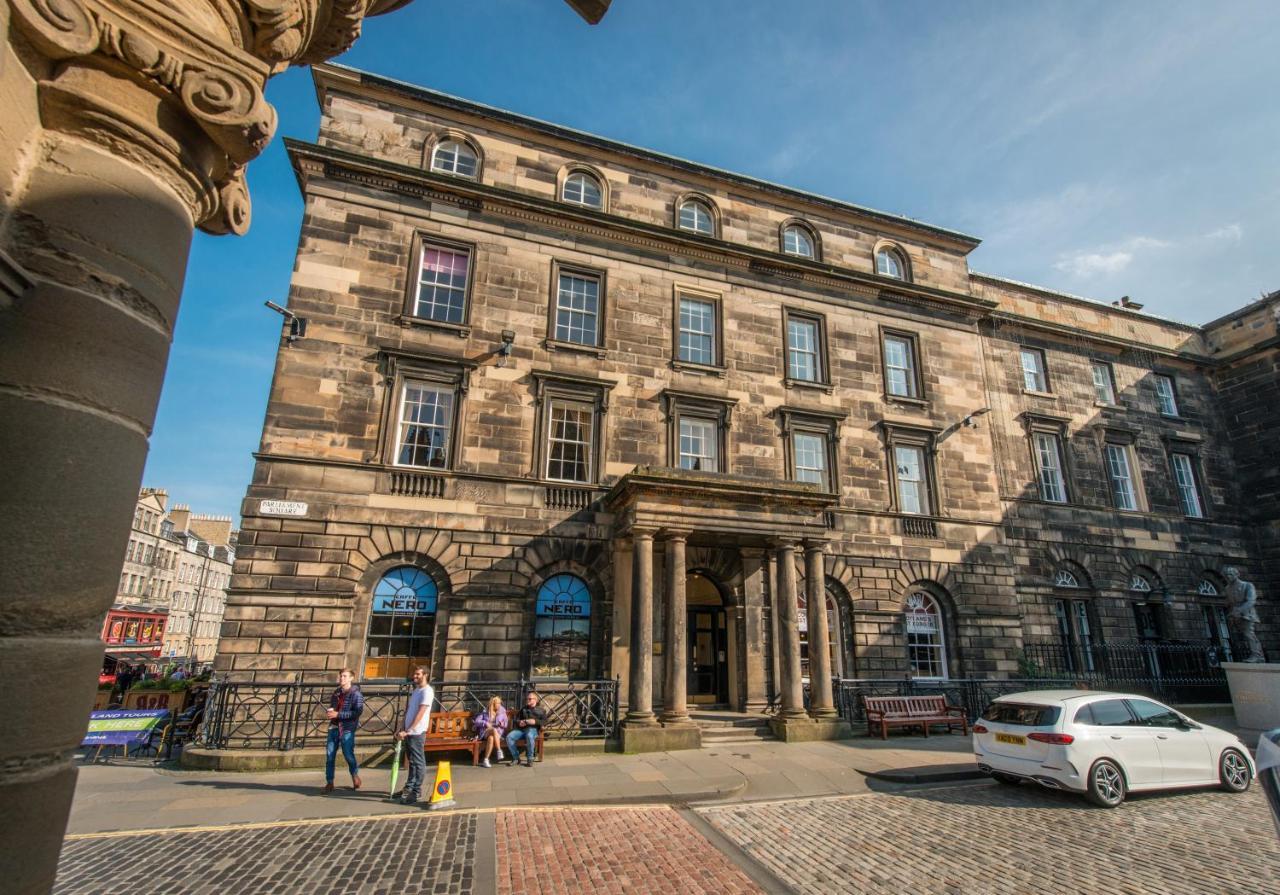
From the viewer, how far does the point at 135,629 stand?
1681 inches

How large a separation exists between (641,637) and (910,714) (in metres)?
7.03

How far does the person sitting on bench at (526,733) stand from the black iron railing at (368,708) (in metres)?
0.61

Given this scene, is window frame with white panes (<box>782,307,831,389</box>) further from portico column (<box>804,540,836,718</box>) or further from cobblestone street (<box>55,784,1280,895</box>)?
cobblestone street (<box>55,784,1280,895</box>)

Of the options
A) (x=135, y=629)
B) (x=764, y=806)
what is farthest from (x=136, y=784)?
(x=135, y=629)

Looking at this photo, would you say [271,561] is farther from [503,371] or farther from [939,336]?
[939,336]

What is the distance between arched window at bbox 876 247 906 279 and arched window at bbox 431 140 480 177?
43.3 ft

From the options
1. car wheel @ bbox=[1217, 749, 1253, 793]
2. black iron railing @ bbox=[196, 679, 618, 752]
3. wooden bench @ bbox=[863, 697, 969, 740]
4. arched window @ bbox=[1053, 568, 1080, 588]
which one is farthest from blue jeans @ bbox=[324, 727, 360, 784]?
arched window @ bbox=[1053, 568, 1080, 588]

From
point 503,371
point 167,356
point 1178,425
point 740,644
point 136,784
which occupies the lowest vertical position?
point 136,784

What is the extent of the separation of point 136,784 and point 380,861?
19.4 ft

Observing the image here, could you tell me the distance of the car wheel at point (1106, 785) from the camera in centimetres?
861

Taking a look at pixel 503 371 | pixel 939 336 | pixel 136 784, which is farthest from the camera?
pixel 939 336

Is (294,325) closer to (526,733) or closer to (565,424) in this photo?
(565,424)

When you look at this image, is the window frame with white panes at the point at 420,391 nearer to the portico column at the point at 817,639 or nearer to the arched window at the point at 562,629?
the arched window at the point at 562,629

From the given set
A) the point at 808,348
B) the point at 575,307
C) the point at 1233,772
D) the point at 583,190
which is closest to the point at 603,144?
the point at 583,190
